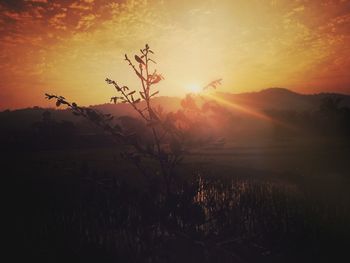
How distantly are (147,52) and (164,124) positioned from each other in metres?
0.90

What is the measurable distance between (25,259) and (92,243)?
1453 mm

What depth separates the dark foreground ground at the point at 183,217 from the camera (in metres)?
3.63

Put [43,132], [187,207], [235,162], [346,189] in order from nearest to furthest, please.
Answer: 1. [187,207]
2. [346,189]
3. [235,162]
4. [43,132]

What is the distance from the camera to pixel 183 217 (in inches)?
139

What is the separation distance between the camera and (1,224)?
8.95 metres

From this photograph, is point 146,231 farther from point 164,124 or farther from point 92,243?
point 92,243

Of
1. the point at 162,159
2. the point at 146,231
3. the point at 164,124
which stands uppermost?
the point at 164,124

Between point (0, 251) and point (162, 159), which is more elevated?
point (162, 159)

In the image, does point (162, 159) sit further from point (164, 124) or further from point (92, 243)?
point (92, 243)

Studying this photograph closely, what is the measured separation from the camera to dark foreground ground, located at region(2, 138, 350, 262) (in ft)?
11.9

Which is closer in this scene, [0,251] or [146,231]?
[146,231]

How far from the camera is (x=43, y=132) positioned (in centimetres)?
3597

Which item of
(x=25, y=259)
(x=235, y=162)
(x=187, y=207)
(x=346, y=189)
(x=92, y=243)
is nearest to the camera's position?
(x=187, y=207)

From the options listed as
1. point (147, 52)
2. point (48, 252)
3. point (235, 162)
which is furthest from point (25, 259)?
point (235, 162)
